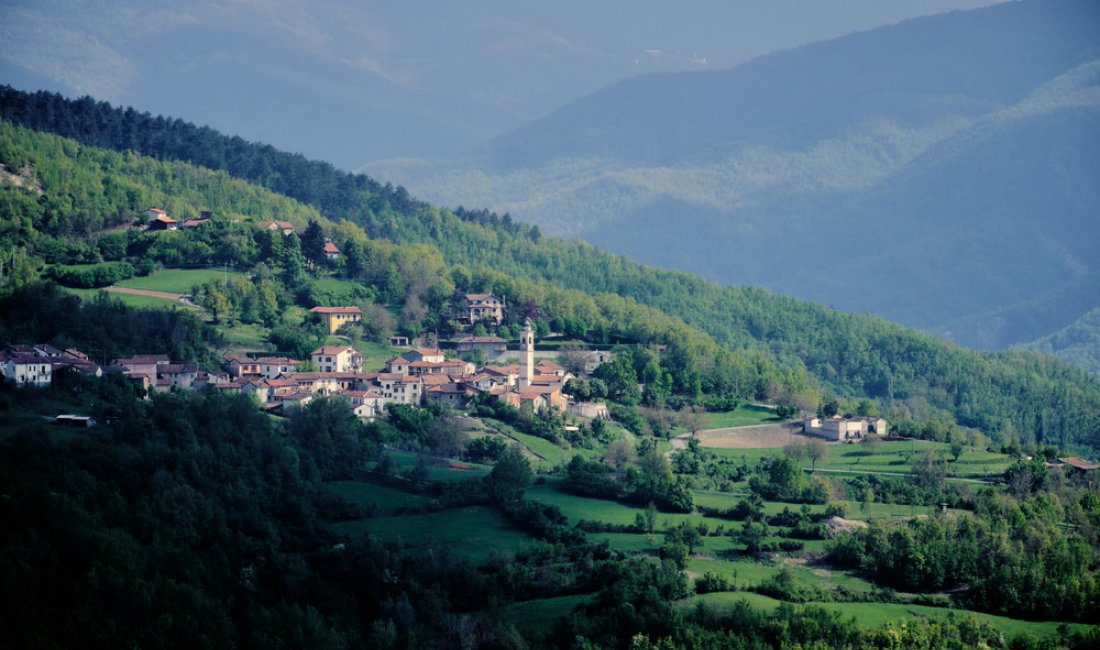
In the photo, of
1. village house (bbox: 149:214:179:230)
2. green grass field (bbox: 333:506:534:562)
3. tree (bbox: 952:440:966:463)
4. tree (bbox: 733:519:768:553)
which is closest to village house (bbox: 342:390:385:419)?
green grass field (bbox: 333:506:534:562)

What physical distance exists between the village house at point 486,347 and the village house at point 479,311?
4289 millimetres

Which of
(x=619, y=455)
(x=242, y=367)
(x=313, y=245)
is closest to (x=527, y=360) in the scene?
(x=619, y=455)

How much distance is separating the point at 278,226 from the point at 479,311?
12334 millimetres

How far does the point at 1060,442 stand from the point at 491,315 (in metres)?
29.5

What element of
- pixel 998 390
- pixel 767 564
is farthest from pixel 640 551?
pixel 998 390

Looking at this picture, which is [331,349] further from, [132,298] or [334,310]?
[132,298]

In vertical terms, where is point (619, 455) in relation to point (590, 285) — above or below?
below

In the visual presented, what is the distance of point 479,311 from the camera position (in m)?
79.8

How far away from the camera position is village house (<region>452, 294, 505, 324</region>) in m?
79.2

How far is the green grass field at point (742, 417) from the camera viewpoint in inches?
2682

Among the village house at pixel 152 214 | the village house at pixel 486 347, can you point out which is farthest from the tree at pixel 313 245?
the village house at pixel 486 347

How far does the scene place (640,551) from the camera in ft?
159

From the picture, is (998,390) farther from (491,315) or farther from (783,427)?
(491,315)

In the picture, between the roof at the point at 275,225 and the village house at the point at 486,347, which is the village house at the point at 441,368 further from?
the roof at the point at 275,225
